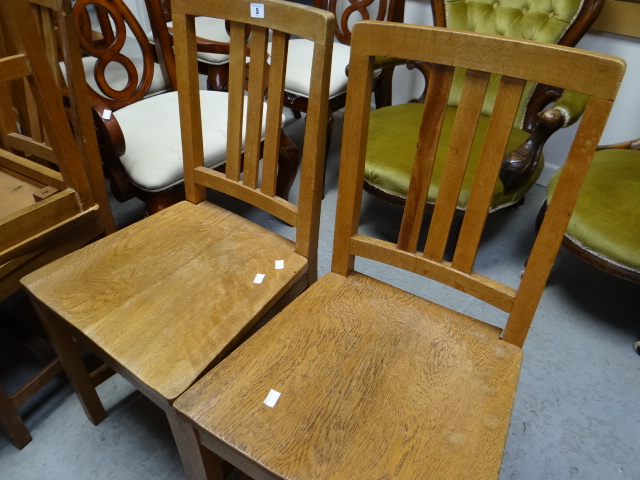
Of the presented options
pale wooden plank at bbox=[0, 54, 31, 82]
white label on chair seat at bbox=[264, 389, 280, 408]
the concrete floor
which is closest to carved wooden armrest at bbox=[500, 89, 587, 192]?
the concrete floor

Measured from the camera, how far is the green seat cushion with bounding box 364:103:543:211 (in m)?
1.42

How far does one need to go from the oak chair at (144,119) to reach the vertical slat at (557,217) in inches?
38.0

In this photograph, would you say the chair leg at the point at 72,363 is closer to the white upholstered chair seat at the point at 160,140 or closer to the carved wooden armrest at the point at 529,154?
the white upholstered chair seat at the point at 160,140

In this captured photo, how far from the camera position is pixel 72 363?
108 centimetres

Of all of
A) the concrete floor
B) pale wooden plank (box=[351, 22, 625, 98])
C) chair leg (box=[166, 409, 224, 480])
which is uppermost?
A: pale wooden plank (box=[351, 22, 625, 98])

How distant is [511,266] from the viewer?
5.59 ft

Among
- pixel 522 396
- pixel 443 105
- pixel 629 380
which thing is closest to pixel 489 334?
pixel 443 105

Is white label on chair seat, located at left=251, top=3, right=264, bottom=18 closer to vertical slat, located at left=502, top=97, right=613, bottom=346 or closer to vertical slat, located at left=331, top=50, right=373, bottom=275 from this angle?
vertical slat, located at left=331, top=50, right=373, bottom=275

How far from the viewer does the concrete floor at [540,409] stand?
3.73ft

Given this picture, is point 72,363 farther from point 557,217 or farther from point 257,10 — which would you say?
point 557,217

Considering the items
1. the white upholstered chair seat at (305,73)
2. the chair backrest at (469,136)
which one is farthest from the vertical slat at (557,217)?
the white upholstered chair seat at (305,73)

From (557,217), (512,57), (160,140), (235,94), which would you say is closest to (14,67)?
(235,94)

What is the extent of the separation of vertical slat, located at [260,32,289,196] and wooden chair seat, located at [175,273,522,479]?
0.27m

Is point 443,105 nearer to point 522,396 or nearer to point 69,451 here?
point 522,396
